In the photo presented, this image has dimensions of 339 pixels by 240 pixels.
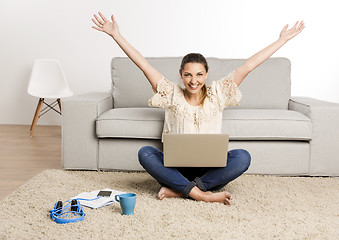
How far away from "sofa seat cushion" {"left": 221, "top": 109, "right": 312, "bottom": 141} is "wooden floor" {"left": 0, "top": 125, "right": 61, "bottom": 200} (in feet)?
4.40

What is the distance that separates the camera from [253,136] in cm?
299

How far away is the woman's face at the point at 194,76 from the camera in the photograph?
8.02 ft

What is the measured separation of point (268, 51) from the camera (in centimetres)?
250

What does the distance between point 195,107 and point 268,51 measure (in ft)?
1.72

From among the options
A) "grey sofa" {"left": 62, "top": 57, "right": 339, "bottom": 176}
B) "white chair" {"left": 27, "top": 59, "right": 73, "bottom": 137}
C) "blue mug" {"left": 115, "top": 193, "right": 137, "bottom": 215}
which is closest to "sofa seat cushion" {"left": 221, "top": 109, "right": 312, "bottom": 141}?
"grey sofa" {"left": 62, "top": 57, "right": 339, "bottom": 176}

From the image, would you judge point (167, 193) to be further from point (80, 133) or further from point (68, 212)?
point (80, 133)

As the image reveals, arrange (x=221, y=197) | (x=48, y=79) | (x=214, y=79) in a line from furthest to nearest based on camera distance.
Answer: (x=48, y=79) → (x=214, y=79) → (x=221, y=197)

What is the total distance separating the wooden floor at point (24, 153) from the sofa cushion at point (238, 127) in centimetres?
60

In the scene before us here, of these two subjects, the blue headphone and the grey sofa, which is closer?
the blue headphone

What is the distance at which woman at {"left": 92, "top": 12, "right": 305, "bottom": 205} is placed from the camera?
245 centimetres

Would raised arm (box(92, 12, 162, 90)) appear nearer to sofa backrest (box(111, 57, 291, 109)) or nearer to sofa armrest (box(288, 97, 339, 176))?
sofa backrest (box(111, 57, 291, 109))

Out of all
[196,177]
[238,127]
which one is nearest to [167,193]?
[196,177]

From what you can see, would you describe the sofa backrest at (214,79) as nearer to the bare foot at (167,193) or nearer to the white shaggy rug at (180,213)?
the white shaggy rug at (180,213)

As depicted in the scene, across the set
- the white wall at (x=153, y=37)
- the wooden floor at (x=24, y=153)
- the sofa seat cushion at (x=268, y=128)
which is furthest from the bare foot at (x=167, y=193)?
the white wall at (x=153, y=37)
